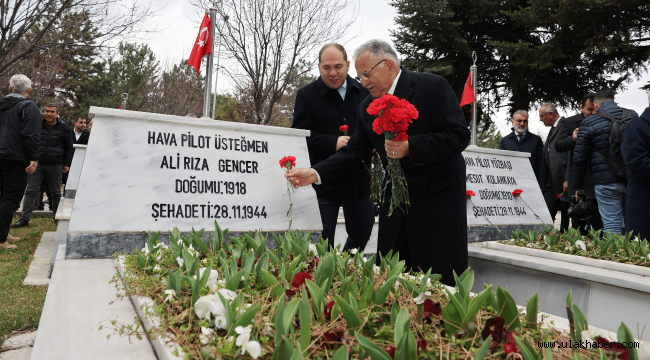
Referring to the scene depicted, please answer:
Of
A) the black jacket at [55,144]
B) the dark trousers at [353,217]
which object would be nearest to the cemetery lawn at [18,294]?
the black jacket at [55,144]

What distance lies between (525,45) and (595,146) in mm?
11511

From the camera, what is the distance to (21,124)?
237 inches

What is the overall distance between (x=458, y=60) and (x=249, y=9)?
8.11 meters

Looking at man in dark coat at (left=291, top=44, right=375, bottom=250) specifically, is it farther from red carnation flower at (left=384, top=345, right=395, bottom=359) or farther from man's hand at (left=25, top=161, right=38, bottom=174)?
man's hand at (left=25, top=161, right=38, bottom=174)

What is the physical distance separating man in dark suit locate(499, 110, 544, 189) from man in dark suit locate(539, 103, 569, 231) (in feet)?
0.72

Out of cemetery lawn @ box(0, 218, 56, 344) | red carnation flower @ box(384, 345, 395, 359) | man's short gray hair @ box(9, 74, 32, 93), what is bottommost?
cemetery lawn @ box(0, 218, 56, 344)

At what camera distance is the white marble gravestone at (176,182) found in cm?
336

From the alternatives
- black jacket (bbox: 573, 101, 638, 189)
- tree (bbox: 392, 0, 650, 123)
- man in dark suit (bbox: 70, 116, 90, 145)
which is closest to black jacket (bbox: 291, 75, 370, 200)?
black jacket (bbox: 573, 101, 638, 189)

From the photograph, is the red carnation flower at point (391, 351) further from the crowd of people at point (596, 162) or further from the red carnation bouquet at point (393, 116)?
the crowd of people at point (596, 162)

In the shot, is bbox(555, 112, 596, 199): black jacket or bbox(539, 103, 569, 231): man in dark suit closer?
bbox(555, 112, 596, 199): black jacket

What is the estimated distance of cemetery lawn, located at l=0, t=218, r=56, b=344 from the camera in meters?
3.33

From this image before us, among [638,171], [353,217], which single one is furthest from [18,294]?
[638,171]

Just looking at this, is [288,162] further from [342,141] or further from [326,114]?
[326,114]

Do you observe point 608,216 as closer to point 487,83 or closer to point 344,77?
point 344,77
